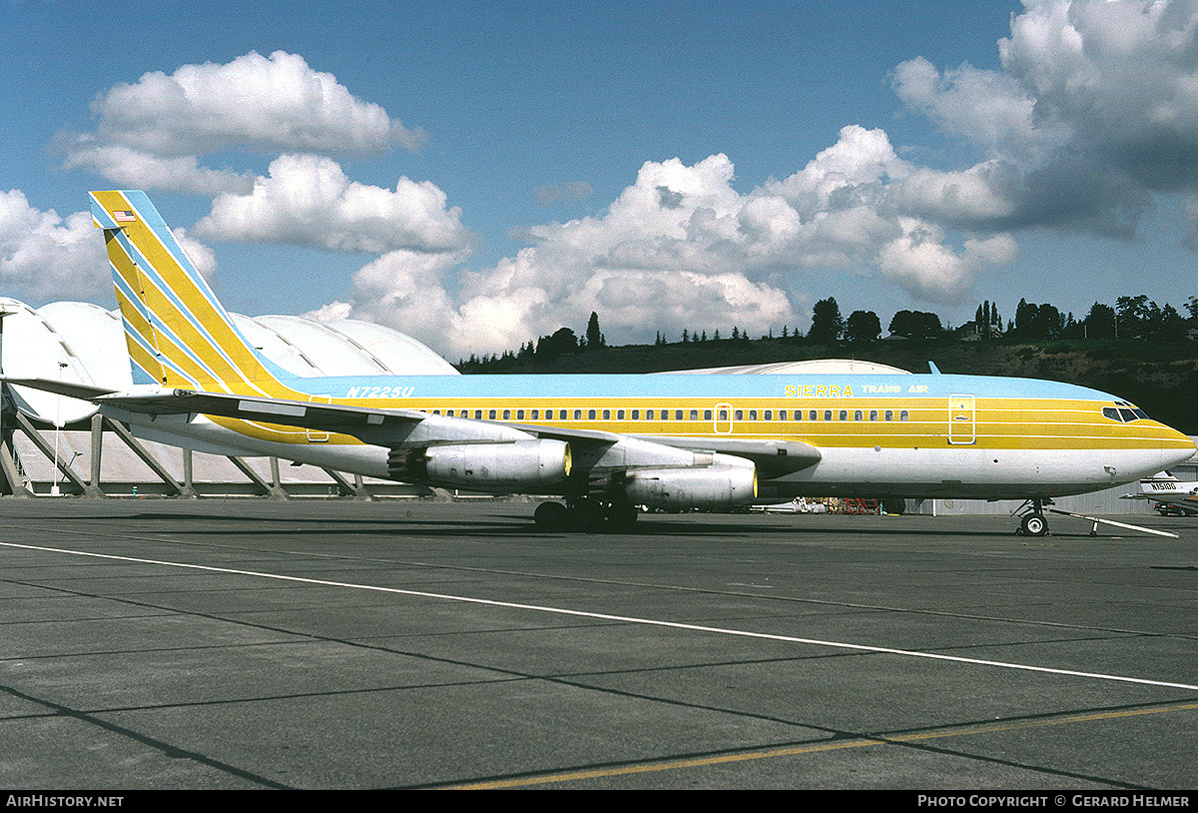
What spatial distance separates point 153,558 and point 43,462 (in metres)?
58.3

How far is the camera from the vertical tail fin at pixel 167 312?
3281 centimetres

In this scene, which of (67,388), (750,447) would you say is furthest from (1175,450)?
(67,388)

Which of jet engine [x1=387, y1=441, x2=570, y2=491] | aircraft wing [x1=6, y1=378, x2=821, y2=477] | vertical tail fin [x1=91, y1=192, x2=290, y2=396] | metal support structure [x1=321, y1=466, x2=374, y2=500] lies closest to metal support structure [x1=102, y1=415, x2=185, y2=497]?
metal support structure [x1=321, y1=466, x2=374, y2=500]

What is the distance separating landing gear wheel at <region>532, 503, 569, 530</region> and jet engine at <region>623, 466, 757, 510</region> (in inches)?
145

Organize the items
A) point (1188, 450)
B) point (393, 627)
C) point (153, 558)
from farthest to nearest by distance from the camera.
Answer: point (1188, 450) → point (153, 558) → point (393, 627)

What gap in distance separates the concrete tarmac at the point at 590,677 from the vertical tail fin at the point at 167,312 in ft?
50.5

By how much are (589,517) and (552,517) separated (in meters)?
1.21

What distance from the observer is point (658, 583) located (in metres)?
→ 15.7

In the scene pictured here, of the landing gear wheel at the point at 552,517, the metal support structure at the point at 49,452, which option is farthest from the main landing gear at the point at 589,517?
the metal support structure at the point at 49,452

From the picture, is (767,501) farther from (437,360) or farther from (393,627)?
(437,360)

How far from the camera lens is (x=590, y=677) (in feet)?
27.5

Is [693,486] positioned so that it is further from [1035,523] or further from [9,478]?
[9,478]

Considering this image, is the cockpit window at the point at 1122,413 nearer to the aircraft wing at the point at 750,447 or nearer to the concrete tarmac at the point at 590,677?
the aircraft wing at the point at 750,447

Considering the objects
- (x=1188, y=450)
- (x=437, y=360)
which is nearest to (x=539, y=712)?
(x=1188, y=450)
